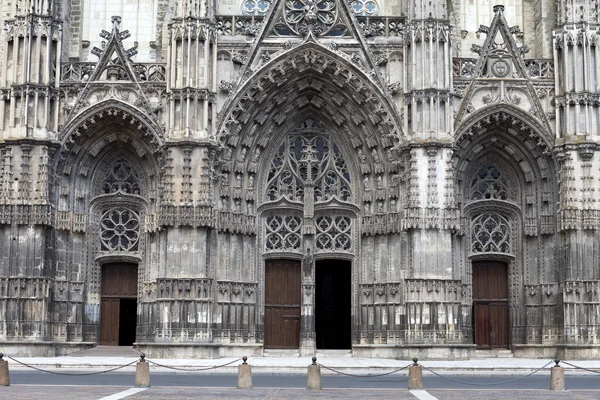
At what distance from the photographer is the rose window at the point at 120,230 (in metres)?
36.8

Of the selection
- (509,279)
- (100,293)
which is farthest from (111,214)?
(509,279)

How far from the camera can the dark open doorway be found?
131 feet

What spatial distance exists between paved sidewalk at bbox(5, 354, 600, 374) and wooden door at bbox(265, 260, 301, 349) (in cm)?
225

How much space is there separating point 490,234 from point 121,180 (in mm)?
14185

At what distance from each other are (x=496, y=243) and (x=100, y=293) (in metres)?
15.1

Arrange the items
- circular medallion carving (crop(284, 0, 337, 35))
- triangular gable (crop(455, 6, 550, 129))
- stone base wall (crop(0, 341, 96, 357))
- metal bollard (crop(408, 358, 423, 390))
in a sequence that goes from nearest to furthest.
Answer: metal bollard (crop(408, 358, 423, 390)) < stone base wall (crop(0, 341, 96, 357)) < triangular gable (crop(455, 6, 550, 129)) < circular medallion carving (crop(284, 0, 337, 35))

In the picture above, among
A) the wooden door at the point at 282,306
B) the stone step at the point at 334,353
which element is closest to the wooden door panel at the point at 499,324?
the stone step at the point at 334,353

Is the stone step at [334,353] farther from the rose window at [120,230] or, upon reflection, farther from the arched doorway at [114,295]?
the rose window at [120,230]

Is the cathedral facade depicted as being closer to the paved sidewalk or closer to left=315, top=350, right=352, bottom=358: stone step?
left=315, top=350, right=352, bottom=358: stone step

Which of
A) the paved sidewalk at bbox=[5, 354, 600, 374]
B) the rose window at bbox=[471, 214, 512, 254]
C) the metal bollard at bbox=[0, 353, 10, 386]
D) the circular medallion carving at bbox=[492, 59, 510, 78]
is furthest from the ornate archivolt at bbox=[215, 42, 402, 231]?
the metal bollard at bbox=[0, 353, 10, 386]

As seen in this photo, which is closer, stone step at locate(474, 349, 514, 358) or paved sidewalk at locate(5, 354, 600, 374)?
paved sidewalk at locate(5, 354, 600, 374)

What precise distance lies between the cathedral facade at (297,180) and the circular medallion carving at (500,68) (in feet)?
0.27

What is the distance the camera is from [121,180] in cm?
3719

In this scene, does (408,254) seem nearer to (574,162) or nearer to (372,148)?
(372,148)
